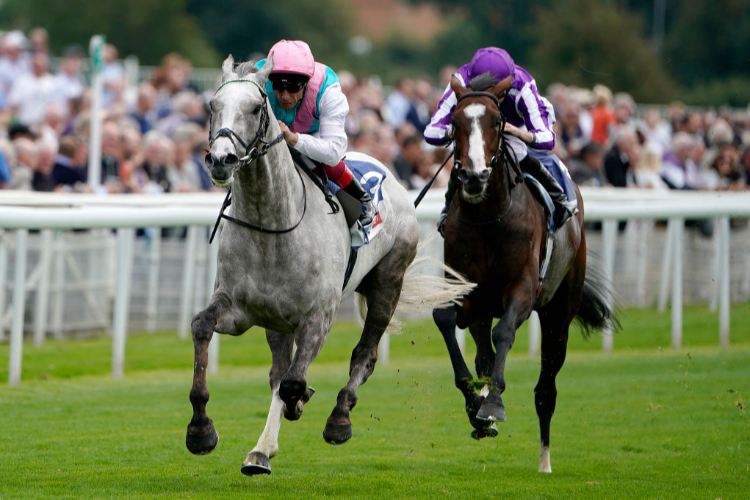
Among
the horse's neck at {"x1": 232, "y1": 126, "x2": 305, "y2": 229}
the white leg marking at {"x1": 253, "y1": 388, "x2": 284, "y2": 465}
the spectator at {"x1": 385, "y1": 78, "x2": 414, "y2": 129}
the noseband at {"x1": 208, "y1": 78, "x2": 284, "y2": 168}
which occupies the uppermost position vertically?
the spectator at {"x1": 385, "y1": 78, "x2": 414, "y2": 129}

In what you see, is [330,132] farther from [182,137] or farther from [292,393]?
[182,137]

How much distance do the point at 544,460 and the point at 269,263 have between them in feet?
7.12

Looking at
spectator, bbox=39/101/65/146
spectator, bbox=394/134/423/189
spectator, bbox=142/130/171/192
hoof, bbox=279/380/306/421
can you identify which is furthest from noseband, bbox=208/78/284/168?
spectator, bbox=394/134/423/189

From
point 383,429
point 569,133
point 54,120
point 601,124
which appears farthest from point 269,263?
point 601,124

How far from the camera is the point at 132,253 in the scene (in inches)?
431

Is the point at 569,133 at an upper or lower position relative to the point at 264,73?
upper

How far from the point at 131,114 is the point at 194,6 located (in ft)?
127

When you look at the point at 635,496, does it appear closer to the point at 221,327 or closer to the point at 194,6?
the point at 221,327

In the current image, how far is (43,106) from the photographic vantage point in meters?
14.0

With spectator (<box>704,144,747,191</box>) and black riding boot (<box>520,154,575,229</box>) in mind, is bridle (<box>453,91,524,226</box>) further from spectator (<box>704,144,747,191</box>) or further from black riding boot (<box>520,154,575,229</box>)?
spectator (<box>704,144,747,191</box>)

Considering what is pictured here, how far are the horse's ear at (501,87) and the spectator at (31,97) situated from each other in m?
8.55

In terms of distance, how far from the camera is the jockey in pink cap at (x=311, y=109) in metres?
5.68

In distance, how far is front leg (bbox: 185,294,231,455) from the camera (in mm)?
5336

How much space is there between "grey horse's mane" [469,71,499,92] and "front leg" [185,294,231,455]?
186 centimetres
